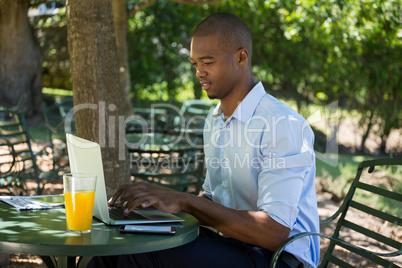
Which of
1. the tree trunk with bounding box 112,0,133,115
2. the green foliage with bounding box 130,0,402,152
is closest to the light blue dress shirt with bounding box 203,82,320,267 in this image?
the tree trunk with bounding box 112,0,133,115

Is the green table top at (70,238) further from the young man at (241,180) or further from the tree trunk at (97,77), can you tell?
the tree trunk at (97,77)

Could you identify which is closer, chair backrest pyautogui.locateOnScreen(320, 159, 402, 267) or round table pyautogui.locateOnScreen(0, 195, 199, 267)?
round table pyautogui.locateOnScreen(0, 195, 199, 267)

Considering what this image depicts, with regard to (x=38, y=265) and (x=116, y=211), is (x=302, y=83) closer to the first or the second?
(x=38, y=265)

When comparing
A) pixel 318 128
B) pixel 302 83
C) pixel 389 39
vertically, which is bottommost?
pixel 318 128

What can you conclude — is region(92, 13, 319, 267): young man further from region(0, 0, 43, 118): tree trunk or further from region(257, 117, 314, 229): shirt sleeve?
region(0, 0, 43, 118): tree trunk

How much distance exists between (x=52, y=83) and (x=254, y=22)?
6287 mm

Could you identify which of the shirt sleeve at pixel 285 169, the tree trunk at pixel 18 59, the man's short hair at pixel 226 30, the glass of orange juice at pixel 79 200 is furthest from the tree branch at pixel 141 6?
the glass of orange juice at pixel 79 200

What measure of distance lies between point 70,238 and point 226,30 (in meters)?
1.15

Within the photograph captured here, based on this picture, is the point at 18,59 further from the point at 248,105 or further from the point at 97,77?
the point at 248,105

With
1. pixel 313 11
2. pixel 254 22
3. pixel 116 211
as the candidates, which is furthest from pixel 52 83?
pixel 116 211

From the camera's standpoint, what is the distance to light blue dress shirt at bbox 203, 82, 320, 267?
6.97 ft

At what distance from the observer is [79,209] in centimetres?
185

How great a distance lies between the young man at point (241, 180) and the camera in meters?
2.09

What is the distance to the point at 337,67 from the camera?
11.6m
